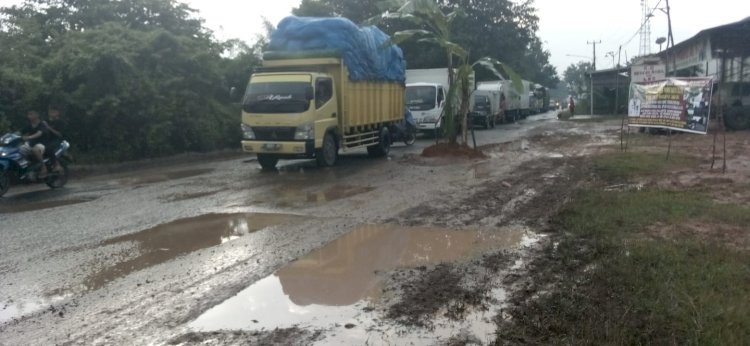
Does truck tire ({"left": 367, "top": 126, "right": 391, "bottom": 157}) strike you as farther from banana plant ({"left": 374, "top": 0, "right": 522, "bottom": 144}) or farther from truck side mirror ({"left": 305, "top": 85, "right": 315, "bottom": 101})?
truck side mirror ({"left": 305, "top": 85, "right": 315, "bottom": 101})

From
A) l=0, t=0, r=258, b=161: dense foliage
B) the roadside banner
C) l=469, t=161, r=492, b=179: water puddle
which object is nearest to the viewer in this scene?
the roadside banner

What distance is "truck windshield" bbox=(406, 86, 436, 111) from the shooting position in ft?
78.3

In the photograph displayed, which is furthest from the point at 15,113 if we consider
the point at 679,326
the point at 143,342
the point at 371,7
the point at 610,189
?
the point at 371,7

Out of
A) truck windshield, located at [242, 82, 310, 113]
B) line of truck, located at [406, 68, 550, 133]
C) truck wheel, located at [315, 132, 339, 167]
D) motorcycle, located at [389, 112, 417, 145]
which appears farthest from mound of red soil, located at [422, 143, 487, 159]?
truck windshield, located at [242, 82, 310, 113]

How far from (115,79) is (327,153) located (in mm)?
5912

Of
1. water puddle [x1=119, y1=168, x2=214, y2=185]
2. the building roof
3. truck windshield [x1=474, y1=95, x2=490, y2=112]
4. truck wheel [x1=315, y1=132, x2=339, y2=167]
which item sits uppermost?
the building roof

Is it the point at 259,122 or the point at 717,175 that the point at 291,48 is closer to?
the point at 259,122

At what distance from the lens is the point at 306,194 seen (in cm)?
1021

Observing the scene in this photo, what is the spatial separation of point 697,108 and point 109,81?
13.8 metres

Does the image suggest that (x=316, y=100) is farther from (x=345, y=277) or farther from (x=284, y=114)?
(x=345, y=277)

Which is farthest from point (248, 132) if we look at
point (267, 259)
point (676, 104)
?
point (676, 104)

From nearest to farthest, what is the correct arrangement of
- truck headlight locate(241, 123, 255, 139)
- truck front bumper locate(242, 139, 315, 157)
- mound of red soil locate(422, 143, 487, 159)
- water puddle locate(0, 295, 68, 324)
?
water puddle locate(0, 295, 68, 324), truck front bumper locate(242, 139, 315, 157), truck headlight locate(241, 123, 255, 139), mound of red soil locate(422, 143, 487, 159)

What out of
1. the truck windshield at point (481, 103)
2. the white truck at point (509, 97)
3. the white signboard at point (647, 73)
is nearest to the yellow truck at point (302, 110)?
the white signboard at point (647, 73)

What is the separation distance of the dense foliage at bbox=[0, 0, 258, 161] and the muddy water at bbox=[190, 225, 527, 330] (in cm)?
1028
